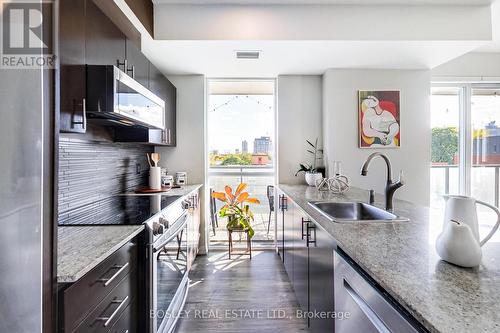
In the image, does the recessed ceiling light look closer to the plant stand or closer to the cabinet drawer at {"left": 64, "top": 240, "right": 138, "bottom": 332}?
the plant stand

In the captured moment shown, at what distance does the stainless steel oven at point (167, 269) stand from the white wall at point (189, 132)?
4.44 feet

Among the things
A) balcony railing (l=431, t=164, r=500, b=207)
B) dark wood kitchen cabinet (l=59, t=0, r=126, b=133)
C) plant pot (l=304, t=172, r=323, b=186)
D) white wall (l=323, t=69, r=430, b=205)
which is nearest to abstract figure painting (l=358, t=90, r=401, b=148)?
white wall (l=323, t=69, r=430, b=205)

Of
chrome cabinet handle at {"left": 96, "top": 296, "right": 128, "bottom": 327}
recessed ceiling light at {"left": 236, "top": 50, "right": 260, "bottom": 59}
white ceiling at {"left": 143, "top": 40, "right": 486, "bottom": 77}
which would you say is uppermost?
white ceiling at {"left": 143, "top": 40, "right": 486, "bottom": 77}

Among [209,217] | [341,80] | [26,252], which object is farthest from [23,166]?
[341,80]

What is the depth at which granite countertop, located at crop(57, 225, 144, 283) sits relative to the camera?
0.90m

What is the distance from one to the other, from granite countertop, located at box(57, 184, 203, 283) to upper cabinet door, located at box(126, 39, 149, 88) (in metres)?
1.18

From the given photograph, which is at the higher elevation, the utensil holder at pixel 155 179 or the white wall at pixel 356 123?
the white wall at pixel 356 123

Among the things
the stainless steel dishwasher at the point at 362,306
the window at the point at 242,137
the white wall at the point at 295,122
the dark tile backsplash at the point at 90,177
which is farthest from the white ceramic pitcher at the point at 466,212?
the window at the point at 242,137

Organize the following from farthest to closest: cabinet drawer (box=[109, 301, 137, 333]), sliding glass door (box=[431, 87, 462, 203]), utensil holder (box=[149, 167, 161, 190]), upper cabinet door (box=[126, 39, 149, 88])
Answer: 1. sliding glass door (box=[431, 87, 462, 203])
2. utensil holder (box=[149, 167, 161, 190])
3. upper cabinet door (box=[126, 39, 149, 88])
4. cabinet drawer (box=[109, 301, 137, 333])

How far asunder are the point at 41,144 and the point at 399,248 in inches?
48.2

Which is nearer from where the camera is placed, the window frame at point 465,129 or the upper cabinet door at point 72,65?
the upper cabinet door at point 72,65

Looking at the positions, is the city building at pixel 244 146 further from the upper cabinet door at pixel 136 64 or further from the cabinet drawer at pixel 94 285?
the cabinet drawer at pixel 94 285

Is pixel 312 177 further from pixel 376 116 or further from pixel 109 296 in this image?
pixel 109 296

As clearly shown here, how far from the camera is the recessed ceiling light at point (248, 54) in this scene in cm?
280
